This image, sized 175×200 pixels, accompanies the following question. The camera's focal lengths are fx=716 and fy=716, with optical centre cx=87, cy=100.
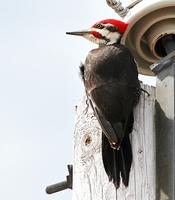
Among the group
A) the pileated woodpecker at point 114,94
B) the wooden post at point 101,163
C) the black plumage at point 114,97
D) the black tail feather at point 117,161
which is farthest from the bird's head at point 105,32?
the black tail feather at point 117,161

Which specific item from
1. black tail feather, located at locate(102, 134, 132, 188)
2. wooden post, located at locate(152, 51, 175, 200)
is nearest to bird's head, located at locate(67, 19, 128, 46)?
wooden post, located at locate(152, 51, 175, 200)

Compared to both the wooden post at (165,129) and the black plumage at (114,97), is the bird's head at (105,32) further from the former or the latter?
the wooden post at (165,129)

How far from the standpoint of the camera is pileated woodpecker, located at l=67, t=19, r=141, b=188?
3.58 meters

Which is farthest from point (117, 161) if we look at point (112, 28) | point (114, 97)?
point (112, 28)

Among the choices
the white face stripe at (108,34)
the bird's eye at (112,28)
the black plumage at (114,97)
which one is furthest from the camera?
the white face stripe at (108,34)

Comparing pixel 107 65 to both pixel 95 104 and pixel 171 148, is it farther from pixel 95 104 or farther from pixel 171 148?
pixel 171 148

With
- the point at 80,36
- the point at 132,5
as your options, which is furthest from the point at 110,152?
the point at 80,36

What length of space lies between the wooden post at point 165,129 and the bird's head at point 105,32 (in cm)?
67

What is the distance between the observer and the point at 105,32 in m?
4.90

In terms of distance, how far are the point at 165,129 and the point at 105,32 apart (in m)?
1.43

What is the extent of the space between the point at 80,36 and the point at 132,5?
916mm

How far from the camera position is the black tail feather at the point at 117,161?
3439 mm

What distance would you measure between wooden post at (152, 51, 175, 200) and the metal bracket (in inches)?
21.1

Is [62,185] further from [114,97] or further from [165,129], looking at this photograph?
[165,129]
